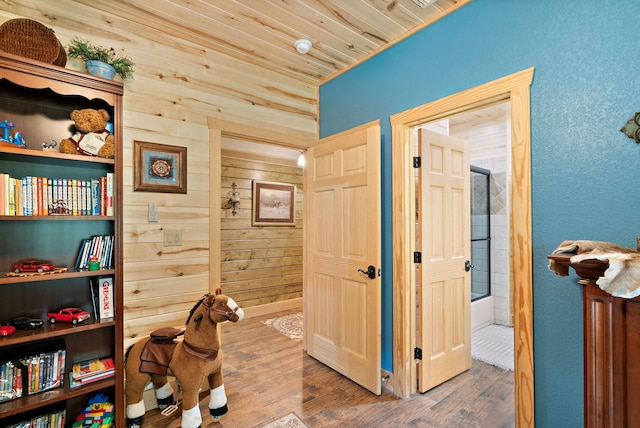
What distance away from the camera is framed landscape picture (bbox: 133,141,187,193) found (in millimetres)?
2135

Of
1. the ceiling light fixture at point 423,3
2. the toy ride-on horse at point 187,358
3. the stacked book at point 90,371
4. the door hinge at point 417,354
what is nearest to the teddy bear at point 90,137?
the toy ride-on horse at point 187,358

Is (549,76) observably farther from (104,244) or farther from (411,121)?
(104,244)

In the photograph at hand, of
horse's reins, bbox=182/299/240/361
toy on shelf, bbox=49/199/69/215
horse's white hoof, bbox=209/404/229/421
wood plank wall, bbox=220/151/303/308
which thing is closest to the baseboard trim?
wood plank wall, bbox=220/151/303/308

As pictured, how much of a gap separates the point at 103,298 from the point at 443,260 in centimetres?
239

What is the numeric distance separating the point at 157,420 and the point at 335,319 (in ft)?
4.75

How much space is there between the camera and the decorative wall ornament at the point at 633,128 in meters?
1.38

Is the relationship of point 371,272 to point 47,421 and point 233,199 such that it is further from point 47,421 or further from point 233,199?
point 233,199

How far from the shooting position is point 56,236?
187cm

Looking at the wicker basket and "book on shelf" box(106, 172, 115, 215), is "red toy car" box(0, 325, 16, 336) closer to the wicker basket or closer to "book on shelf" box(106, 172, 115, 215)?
"book on shelf" box(106, 172, 115, 215)

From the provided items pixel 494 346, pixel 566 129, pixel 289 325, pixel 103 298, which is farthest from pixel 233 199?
pixel 566 129

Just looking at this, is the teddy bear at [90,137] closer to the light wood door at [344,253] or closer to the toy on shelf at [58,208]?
the toy on shelf at [58,208]

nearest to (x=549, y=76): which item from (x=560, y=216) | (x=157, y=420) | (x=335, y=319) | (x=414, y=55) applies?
(x=560, y=216)

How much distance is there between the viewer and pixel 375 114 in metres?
2.56

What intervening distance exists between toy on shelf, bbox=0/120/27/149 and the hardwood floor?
1.84 meters
